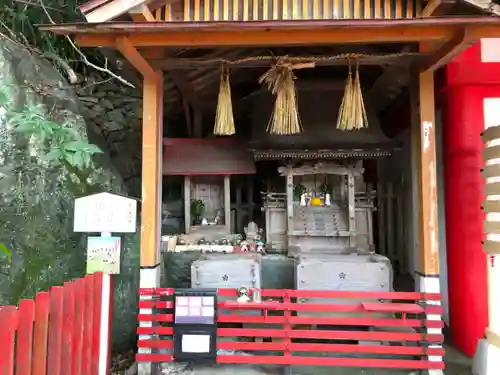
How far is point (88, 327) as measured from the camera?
412 centimetres

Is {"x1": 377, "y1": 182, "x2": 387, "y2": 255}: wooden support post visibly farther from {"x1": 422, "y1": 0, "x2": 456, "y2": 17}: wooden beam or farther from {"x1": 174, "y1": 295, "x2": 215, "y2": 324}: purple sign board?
{"x1": 174, "y1": 295, "x2": 215, "y2": 324}: purple sign board

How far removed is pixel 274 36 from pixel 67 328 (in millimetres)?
3776

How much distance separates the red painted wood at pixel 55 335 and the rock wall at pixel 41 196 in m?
2.73

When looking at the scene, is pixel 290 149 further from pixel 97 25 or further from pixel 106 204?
pixel 97 25

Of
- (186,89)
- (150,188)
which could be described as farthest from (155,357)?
(186,89)

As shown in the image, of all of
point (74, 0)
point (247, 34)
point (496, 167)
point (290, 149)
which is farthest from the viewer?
point (74, 0)

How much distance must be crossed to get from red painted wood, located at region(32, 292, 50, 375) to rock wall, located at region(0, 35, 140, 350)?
112 inches

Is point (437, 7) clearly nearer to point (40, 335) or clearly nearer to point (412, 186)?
point (412, 186)

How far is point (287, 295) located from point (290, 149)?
2726 millimetres

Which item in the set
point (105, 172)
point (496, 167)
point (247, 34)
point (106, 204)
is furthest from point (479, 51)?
point (105, 172)

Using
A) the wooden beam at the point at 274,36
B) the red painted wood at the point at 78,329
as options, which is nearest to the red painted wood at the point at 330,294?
the red painted wood at the point at 78,329

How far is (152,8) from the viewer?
15.9 ft

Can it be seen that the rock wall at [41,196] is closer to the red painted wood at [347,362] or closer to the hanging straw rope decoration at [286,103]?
the red painted wood at [347,362]

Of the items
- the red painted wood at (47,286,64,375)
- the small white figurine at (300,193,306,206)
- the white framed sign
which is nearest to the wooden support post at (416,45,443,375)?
the small white figurine at (300,193,306,206)
